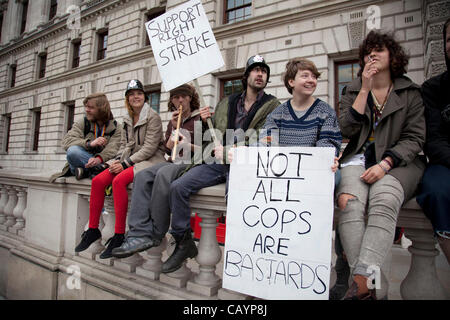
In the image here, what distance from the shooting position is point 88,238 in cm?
236

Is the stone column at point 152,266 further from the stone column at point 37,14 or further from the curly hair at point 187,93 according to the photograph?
the stone column at point 37,14

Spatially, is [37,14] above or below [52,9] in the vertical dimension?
below

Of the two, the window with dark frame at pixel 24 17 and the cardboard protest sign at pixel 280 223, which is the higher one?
the window with dark frame at pixel 24 17

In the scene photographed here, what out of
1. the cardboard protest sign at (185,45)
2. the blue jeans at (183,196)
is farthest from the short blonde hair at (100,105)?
the blue jeans at (183,196)

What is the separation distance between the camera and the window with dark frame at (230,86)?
9703 millimetres

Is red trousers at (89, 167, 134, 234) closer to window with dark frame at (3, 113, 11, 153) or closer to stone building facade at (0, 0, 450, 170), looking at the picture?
stone building facade at (0, 0, 450, 170)

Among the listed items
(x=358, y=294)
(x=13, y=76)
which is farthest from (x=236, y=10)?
(x=13, y=76)

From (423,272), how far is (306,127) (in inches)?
44.4

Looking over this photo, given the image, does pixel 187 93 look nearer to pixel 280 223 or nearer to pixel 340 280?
pixel 280 223

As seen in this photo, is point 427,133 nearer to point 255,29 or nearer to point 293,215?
point 293,215

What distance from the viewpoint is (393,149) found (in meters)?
1.52

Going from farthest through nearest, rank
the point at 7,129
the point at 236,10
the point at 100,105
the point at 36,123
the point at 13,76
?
1. the point at 13,76
2. the point at 7,129
3. the point at 36,123
4. the point at 236,10
5. the point at 100,105

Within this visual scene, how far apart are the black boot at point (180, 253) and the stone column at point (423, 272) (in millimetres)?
1366
